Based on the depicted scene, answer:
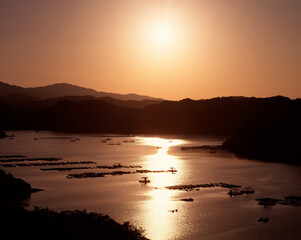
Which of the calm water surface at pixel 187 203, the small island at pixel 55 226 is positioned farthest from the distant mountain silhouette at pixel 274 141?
the small island at pixel 55 226

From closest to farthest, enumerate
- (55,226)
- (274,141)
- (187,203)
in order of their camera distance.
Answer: (55,226) → (187,203) → (274,141)

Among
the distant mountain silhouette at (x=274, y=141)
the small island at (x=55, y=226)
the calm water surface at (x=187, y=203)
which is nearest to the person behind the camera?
the small island at (x=55, y=226)

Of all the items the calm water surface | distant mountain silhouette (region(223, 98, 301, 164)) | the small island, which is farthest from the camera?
distant mountain silhouette (region(223, 98, 301, 164))

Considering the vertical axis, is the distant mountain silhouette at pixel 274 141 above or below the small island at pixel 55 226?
above

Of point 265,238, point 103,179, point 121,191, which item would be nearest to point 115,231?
point 265,238

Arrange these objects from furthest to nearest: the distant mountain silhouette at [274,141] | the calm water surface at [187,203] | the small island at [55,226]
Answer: the distant mountain silhouette at [274,141], the calm water surface at [187,203], the small island at [55,226]

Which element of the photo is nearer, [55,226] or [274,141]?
[55,226]

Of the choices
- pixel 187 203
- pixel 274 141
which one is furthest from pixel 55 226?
pixel 274 141

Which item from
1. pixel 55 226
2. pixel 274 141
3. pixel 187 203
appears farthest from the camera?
pixel 274 141

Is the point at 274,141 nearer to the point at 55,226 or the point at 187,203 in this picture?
the point at 187,203

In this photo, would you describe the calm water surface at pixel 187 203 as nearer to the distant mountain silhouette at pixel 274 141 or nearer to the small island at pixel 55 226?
the small island at pixel 55 226

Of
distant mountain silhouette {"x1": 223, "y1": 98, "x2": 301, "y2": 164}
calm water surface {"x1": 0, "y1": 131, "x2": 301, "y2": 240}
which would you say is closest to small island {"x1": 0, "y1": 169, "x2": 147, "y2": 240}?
calm water surface {"x1": 0, "y1": 131, "x2": 301, "y2": 240}

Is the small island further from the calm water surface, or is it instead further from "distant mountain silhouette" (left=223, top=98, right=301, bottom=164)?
"distant mountain silhouette" (left=223, top=98, right=301, bottom=164)
